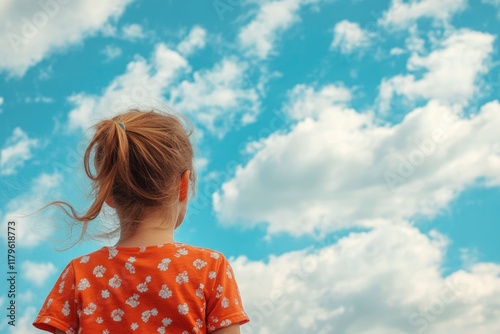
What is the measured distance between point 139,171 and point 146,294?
0.71m

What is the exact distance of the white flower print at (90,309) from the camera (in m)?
3.33

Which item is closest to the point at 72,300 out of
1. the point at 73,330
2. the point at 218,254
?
the point at 73,330

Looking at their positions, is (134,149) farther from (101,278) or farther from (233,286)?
(233,286)

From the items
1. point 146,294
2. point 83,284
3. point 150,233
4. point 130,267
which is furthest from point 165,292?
point 83,284

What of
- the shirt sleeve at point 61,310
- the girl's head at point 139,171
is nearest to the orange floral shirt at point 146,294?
the shirt sleeve at point 61,310

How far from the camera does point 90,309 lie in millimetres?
3340

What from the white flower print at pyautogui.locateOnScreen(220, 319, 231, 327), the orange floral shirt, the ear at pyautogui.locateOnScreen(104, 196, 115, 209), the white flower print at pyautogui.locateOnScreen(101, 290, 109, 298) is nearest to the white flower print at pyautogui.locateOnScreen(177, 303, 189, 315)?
the orange floral shirt

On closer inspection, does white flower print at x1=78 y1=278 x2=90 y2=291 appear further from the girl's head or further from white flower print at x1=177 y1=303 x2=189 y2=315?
white flower print at x1=177 y1=303 x2=189 y2=315

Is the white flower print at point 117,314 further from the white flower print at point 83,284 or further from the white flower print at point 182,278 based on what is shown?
the white flower print at point 182,278

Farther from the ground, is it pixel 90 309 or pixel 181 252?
pixel 181 252

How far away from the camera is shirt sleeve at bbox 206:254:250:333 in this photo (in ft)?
10.9

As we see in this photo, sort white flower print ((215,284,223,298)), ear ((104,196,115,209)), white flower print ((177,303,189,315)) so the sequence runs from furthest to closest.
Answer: ear ((104,196,115,209)), white flower print ((215,284,223,298)), white flower print ((177,303,189,315))

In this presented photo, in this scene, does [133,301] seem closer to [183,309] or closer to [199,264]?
[183,309]

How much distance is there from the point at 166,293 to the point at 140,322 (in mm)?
211
